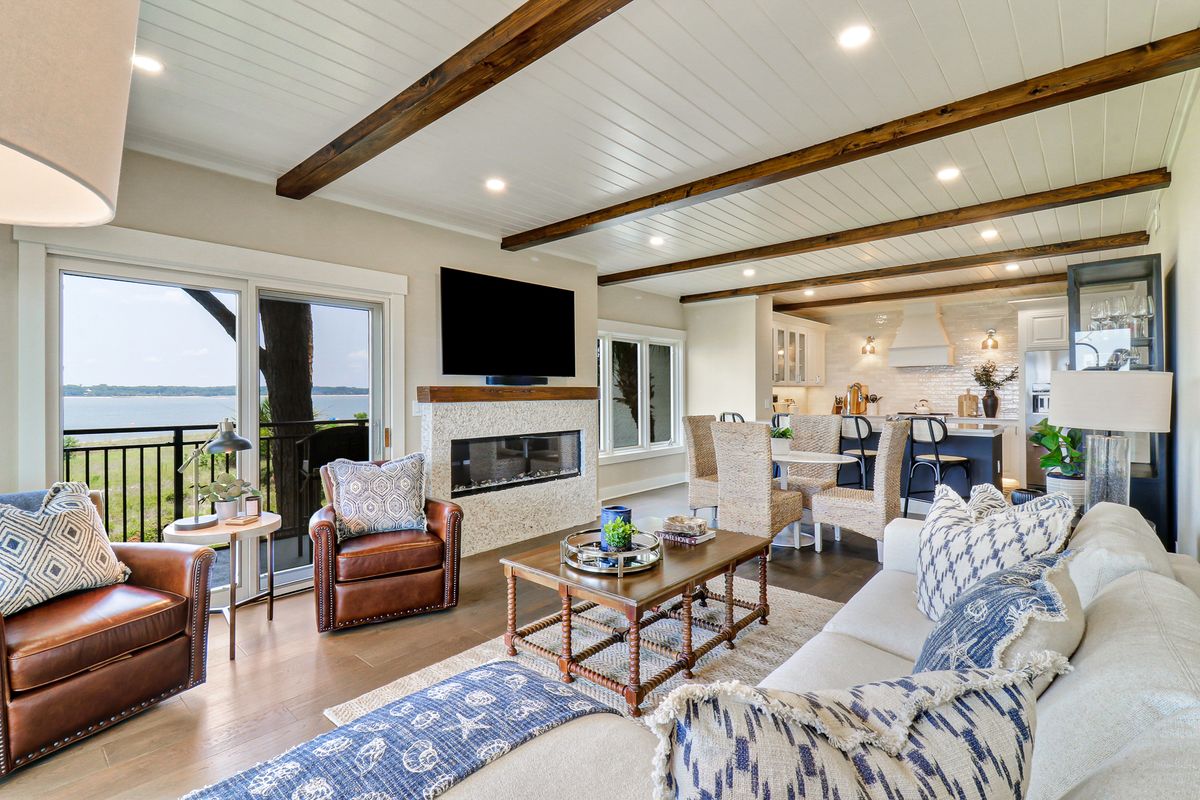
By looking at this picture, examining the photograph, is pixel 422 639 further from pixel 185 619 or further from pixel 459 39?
pixel 459 39

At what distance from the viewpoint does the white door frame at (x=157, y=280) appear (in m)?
2.73

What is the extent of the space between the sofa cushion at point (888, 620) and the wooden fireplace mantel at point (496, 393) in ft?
10.3

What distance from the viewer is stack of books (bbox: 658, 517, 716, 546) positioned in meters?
2.93

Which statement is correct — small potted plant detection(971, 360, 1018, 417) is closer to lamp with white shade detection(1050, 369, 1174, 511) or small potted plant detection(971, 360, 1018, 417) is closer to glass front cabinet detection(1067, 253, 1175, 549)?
glass front cabinet detection(1067, 253, 1175, 549)

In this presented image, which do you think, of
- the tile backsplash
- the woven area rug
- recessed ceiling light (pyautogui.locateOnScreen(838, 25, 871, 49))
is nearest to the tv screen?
the woven area rug

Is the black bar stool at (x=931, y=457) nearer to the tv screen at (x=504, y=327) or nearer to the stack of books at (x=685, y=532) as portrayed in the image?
the stack of books at (x=685, y=532)

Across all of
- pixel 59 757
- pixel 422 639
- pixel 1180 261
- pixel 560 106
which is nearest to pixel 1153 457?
pixel 1180 261

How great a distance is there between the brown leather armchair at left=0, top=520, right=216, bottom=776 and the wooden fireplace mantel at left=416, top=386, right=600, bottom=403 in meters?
2.00

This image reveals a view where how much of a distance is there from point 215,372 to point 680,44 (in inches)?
126

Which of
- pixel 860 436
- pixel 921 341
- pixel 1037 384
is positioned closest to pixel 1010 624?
pixel 860 436

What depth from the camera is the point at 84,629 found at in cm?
201

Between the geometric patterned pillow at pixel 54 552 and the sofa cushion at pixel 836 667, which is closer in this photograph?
the sofa cushion at pixel 836 667

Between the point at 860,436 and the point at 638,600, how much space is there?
13.3ft

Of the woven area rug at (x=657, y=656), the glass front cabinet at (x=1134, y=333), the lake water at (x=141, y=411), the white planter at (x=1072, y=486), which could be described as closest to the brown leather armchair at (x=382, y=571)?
the woven area rug at (x=657, y=656)
